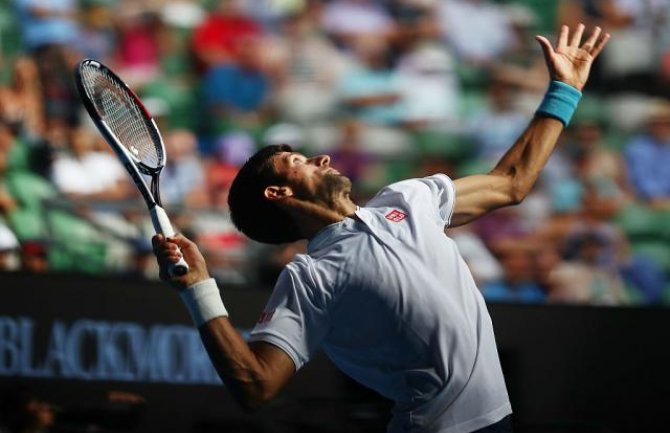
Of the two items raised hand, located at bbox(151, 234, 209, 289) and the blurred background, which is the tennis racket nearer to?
raised hand, located at bbox(151, 234, 209, 289)

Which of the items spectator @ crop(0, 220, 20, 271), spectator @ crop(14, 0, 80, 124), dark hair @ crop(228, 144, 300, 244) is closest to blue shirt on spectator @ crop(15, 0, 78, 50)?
spectator @ crop(14, 0, 80, 124)

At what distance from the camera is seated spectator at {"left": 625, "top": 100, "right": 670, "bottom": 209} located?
8328 millimetres

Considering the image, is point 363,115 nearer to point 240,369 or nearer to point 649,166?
point 649,166

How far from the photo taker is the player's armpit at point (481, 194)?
395 centimetres

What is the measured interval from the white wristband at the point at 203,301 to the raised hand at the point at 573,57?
1.51 meters

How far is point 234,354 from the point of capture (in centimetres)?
326

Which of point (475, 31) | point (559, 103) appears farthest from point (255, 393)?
point (475, 31)

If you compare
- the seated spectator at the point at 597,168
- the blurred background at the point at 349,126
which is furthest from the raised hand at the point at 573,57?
the seated spectator at the point at 597,168

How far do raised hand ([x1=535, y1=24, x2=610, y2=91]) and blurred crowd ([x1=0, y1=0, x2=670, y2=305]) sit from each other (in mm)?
3225

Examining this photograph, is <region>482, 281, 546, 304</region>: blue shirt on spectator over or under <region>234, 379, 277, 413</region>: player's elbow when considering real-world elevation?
over

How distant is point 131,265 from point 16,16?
6.90 feet

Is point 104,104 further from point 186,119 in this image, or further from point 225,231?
point 186,119

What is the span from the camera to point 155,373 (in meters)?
6.75

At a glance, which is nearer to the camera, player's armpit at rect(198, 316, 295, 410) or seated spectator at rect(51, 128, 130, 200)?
player's armpit at rect(198, 316, 295, 410)
